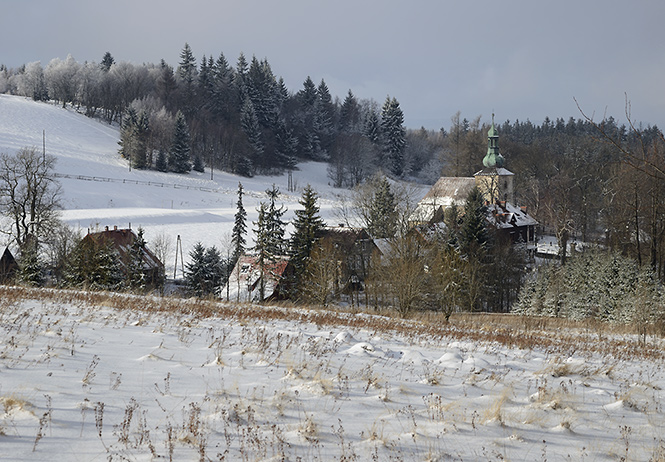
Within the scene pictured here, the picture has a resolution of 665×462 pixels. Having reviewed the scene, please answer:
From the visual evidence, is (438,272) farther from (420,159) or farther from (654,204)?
(420,159)

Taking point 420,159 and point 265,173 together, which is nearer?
point 265,173

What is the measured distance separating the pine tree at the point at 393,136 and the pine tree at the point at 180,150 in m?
50.8

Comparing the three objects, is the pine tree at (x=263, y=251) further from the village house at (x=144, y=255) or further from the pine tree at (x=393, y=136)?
the pine tree at (x=393, y=136)

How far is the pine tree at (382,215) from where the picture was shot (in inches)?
1851

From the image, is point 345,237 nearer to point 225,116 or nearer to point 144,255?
point 144,255

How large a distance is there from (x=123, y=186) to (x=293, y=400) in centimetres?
7592

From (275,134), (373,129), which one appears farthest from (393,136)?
(275,134)

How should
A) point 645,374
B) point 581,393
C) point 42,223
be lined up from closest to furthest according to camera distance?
1. point 581,393
2. point 645,374
3. point 42,223

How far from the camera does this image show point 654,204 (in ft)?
115

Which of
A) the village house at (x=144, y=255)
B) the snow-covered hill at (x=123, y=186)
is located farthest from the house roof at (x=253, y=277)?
the snow-covered hill at (x=123, y=186)

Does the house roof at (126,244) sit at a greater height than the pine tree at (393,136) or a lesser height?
lesser

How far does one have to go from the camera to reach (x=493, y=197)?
238 feet

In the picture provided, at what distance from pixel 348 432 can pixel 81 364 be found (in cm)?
385

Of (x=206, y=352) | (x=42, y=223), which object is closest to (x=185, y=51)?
(x=42, y=223)
